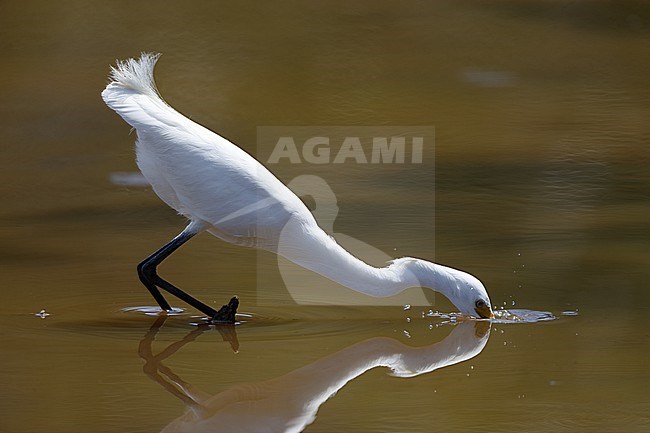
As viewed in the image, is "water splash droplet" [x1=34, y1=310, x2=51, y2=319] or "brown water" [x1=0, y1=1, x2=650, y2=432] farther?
"water splash droplet" [x1=34, y1=310, x2=51, y2=319]

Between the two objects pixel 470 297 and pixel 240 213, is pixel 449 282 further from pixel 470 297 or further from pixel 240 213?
pixel 240 213

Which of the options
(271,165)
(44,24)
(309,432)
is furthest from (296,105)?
(309,432)

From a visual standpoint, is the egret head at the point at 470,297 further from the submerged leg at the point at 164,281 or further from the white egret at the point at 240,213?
the submerged leg at the point at 164,281

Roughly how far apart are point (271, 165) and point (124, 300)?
8.12 ft

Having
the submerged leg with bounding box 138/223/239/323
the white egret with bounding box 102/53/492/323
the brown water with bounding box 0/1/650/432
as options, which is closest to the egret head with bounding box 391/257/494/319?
the white egret with bounding box 102/53/492/323

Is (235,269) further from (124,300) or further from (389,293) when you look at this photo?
(389,293)

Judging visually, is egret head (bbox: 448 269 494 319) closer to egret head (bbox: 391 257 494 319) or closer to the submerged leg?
egret head (bbox: 391 257 494 319)

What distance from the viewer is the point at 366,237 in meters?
6.71

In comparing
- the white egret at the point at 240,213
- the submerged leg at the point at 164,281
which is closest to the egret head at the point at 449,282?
the white egret at the point at 240,213

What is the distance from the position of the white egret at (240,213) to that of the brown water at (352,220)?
0.19 meters

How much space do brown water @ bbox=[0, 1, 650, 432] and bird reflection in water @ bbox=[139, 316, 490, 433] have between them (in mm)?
13

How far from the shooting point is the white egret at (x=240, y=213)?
5.22 metres

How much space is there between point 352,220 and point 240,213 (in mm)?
1891

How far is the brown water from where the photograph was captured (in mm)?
4328
